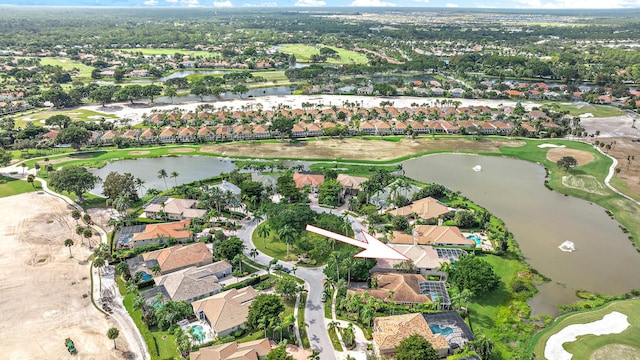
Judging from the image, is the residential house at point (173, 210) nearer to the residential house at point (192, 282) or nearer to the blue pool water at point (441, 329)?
the residential house at point (192, 282)

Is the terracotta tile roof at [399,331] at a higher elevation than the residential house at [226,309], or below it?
higher

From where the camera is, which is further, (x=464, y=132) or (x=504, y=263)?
(x=464, y=132)

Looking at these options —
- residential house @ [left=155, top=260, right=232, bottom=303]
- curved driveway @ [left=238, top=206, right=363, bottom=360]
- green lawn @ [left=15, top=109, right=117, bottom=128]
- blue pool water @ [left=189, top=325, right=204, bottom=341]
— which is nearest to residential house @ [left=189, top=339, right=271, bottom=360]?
blue pool water @ [left=189, top=325, right=204, bottom=341]

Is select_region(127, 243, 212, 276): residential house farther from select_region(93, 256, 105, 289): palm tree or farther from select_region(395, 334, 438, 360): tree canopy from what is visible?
select_region(395, 334, 438, 360): tree canopy

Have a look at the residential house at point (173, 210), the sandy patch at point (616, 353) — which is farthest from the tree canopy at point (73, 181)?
the sandy patch at point (616, 353)

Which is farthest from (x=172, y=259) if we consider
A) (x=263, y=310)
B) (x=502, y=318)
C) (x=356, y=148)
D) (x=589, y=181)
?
A: (x=589, y=181)

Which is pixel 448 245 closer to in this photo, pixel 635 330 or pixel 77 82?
pixel 635 330

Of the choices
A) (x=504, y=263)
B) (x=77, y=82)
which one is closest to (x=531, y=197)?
(x=504, y=263)
